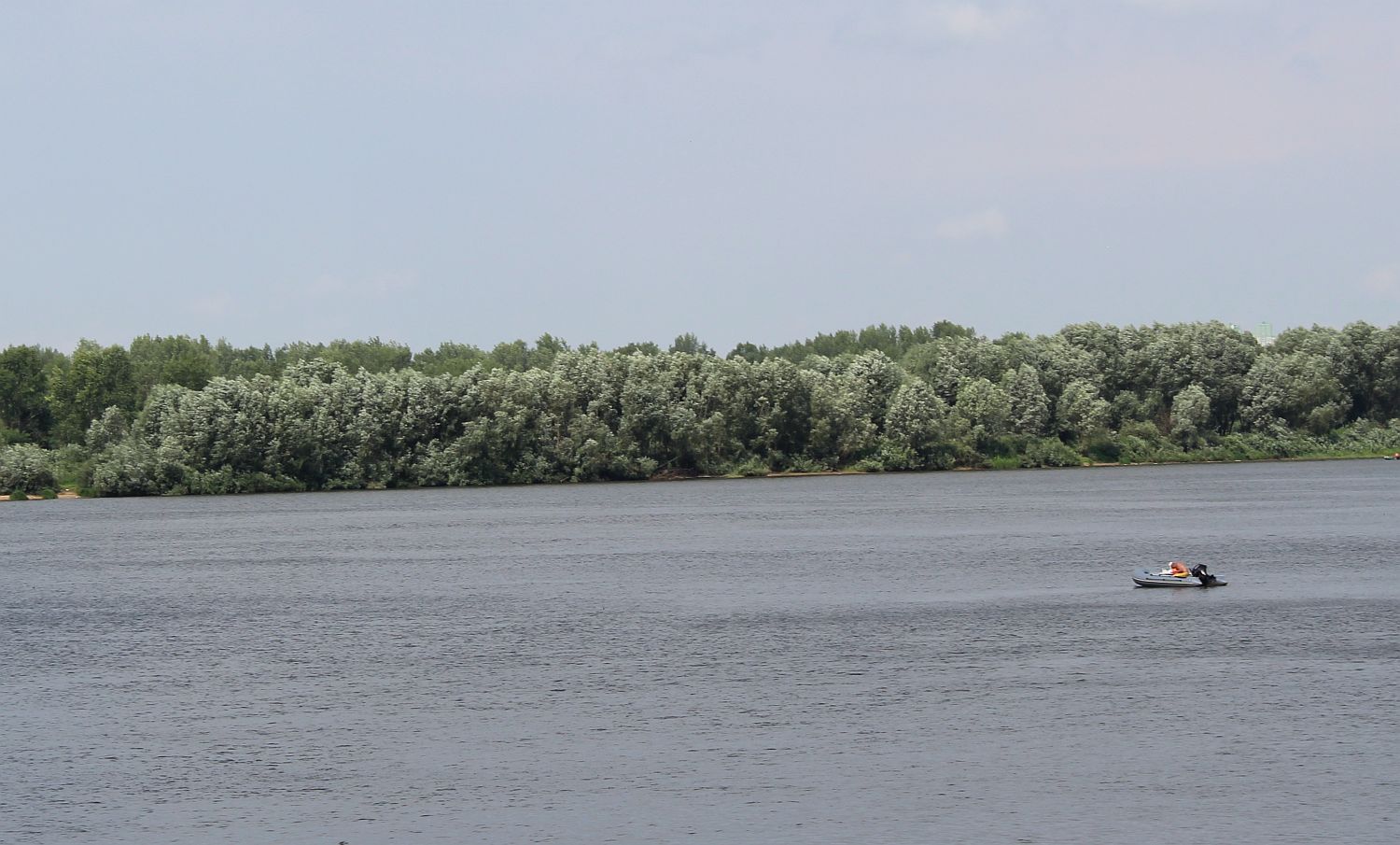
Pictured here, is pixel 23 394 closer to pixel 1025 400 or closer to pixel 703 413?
pixel 703 413

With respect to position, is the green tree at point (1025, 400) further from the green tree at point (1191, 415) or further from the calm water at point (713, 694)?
the calm water at point (713, 694)

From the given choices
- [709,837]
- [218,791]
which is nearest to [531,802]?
[709,837]

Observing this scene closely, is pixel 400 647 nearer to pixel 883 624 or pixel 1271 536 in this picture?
pixel 883 624

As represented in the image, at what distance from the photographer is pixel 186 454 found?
126 meters

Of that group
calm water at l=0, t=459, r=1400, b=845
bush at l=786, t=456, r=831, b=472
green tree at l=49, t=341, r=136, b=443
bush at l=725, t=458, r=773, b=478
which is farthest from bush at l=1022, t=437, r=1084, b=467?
green tree at l=49, t=341, r=136, b=443

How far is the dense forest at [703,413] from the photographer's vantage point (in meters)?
129

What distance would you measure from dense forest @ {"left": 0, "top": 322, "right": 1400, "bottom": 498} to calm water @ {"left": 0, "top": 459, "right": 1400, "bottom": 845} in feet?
176

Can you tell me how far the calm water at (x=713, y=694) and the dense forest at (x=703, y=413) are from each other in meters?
53.6

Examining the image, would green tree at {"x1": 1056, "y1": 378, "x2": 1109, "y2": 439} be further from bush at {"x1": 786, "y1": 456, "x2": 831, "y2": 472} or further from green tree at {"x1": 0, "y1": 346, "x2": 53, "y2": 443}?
green tree at {"x1": 0, "y1": 346, "x2": 53, "y2": 443}

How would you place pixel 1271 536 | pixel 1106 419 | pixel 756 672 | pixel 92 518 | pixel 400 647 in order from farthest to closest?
pixel 1106 419 → pixel 92 518 → pixel 1271 536 → pixel 400 647 → pixel 756 672

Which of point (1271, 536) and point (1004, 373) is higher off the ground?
point (1004, 373)

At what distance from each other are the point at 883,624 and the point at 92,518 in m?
79.4

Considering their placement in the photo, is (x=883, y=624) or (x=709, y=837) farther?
(x=883, y=624)

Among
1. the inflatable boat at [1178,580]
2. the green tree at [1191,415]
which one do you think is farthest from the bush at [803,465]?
the inflatable boat at [1178,580]
